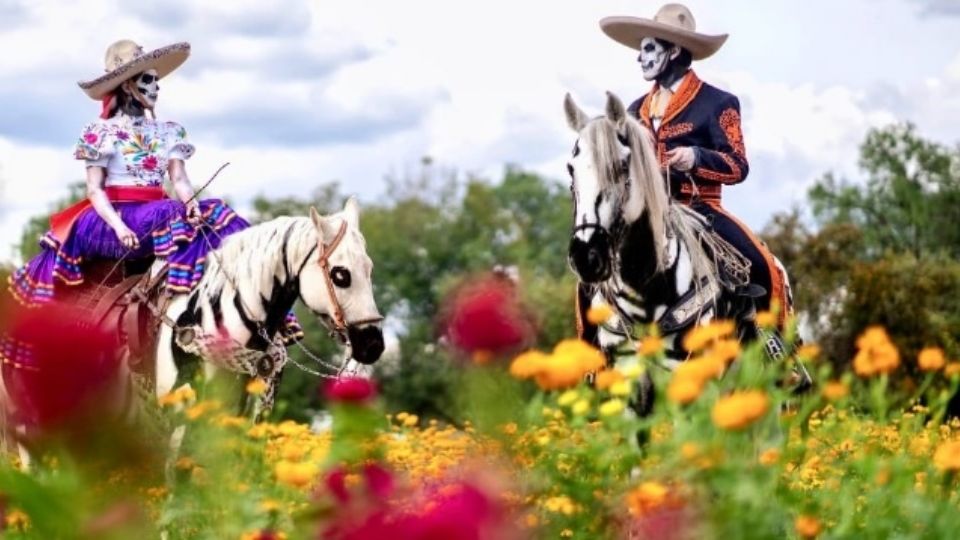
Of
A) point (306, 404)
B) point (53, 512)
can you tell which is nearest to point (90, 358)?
point (53, 512)

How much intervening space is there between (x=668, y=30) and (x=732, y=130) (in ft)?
2.27

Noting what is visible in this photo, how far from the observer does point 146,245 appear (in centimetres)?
1034

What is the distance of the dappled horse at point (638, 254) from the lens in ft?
27.0

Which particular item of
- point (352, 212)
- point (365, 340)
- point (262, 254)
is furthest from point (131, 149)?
point (365, 340)

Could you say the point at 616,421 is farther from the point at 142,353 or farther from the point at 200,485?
the point at 142,353

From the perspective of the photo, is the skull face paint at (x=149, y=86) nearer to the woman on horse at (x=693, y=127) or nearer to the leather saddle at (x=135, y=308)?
the leather saddle at (x=135, y=308)

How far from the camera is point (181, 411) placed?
5000 millimetres

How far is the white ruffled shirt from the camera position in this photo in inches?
413

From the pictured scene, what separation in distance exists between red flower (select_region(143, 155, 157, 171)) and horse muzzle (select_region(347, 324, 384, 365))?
1.90 meters

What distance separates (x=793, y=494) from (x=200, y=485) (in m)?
1.45

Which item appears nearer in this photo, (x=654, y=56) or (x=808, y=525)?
(x=808, y=525)

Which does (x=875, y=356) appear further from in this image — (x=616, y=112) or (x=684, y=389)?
(x=616, y=112)

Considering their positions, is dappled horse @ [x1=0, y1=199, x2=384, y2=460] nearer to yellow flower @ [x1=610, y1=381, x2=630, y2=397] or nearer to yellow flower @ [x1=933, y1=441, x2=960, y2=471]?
yellow flower @ [x1=610, y1=381, x2=630, y2=397]

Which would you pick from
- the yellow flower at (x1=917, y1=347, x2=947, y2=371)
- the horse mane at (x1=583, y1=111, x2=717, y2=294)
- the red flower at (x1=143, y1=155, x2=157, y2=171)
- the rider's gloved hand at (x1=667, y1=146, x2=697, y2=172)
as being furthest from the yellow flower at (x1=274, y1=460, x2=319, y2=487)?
the red flower at (x1=143, y1=155, x2=157, y2=171)
